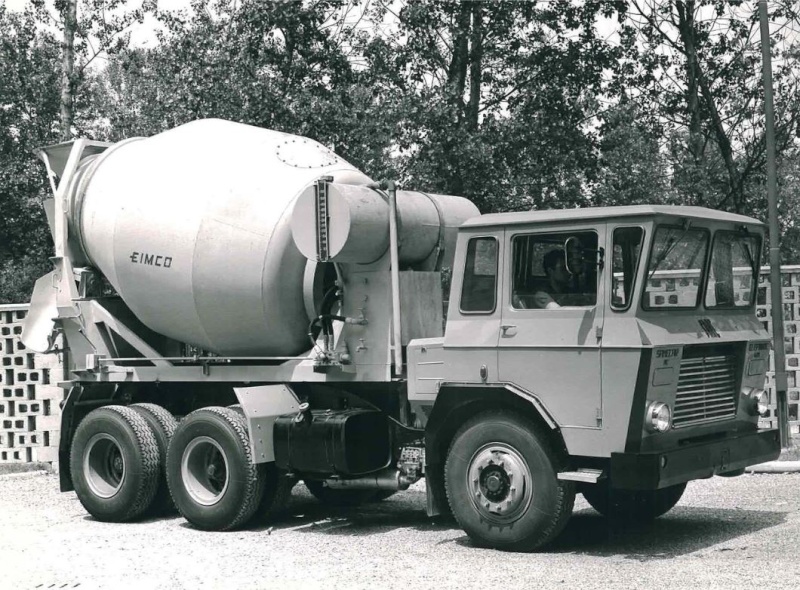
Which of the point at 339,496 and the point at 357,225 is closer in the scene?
the point at 357,225

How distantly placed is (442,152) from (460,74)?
6.70ft

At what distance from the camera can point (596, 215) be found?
834cm

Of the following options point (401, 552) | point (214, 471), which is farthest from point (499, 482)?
point (214, 471)

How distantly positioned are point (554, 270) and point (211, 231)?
3324 millimetres

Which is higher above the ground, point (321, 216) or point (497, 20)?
point (497, 20)

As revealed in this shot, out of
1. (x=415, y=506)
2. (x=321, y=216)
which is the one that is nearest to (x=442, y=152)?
(x=415, y=506)

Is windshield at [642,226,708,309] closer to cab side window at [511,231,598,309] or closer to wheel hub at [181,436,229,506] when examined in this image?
cab side window at [511,231,598,309]

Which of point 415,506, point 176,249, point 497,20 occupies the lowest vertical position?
point 415,506

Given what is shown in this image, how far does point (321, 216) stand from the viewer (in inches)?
367

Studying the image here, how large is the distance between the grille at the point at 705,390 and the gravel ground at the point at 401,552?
0.97m

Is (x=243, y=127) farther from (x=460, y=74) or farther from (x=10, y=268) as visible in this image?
(x=10, y=268)

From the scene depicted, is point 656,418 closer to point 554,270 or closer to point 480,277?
point 554,270


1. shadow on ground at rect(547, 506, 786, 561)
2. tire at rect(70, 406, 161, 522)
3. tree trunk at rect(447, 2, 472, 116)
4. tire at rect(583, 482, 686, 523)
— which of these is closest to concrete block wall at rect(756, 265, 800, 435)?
shadow on ground at rect(547, 506, 786, 561)

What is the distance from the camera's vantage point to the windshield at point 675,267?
328 inches
